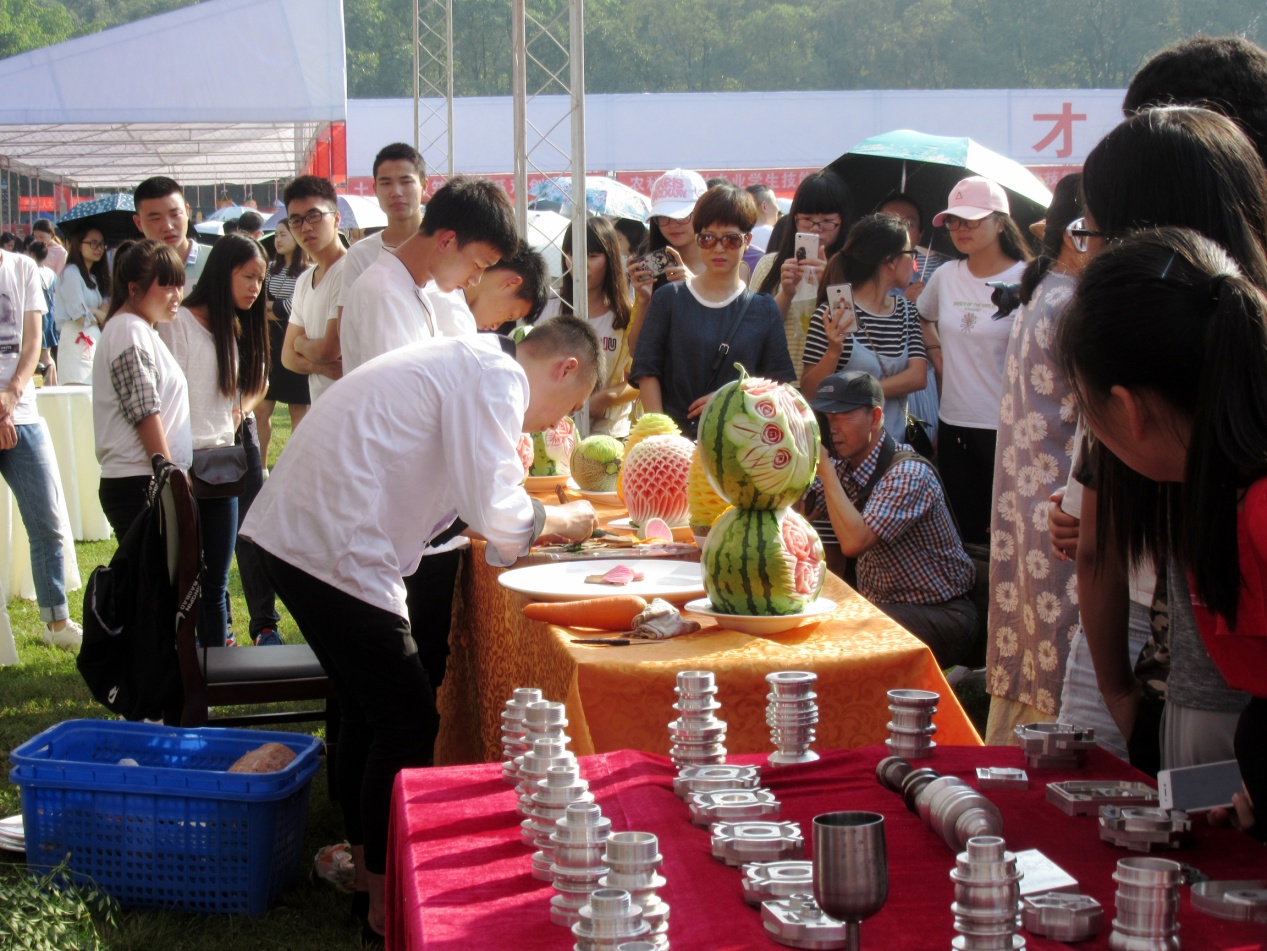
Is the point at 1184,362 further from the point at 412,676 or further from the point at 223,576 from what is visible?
the point at 223,576

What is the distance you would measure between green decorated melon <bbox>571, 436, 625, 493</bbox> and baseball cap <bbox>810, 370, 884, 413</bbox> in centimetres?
69

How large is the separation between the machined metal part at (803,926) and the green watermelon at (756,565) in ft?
3.81

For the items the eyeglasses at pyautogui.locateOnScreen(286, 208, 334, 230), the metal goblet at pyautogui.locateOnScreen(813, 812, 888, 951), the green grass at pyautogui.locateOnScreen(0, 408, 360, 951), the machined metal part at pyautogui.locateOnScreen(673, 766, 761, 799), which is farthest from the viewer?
the eyeglasses at pyautogui.locateOnScreen(286, 208, 334, 230)

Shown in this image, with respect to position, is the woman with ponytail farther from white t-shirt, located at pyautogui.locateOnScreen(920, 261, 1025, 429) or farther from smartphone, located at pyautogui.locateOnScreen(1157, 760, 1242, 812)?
white t-shirt, located at pyautogui.locateOnScreen(920, 261, 1025, 429)

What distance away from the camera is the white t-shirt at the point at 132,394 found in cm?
430

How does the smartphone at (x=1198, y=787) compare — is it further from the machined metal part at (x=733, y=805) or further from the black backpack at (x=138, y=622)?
the black backpack at (x=138, y=622)

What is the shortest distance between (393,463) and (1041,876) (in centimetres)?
172

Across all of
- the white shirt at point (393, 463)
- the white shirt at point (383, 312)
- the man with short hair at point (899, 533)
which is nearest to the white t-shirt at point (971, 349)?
the man with short hair at point (899, 533)

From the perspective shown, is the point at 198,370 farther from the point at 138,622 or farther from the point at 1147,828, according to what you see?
the point at 1147,828

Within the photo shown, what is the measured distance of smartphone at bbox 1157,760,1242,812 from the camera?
52.2 inches

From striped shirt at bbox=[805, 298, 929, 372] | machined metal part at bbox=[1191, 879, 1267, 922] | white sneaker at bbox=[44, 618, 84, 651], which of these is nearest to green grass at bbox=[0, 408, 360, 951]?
white sneaker at bbox=[44, 618, 84, 651]

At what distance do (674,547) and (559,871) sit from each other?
1.76 m

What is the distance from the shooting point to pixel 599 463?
414 centimetres

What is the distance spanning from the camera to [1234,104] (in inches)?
82.7
